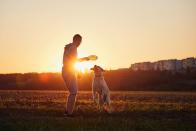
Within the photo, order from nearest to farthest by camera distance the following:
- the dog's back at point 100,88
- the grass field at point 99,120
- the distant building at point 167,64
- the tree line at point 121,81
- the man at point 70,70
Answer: the grass field at point 99,120, the man at point 70,70, the dog's back at point 100,88, the tree line at point 121,81, the distant building at point 167,64

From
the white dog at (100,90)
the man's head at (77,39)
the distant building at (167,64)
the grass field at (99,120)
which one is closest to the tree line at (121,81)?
the distant building at (167,64)

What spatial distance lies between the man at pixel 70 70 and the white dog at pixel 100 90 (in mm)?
1953

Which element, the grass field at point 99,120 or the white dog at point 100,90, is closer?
the grass field at point 99,120

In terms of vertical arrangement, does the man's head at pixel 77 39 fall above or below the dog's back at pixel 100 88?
above

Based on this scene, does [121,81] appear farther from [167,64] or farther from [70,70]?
[70,70]

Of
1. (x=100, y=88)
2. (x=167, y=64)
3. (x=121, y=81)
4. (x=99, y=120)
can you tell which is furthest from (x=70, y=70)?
(x=167, y=64)

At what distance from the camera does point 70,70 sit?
15.2 meters

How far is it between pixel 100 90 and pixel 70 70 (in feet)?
7.83

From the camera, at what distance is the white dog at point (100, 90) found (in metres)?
17.0

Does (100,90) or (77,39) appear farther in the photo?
(100,90)

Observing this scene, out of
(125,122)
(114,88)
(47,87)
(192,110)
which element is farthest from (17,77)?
(125,122)

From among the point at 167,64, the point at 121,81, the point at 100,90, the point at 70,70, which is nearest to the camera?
the point at 70,70

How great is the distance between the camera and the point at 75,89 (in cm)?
1512

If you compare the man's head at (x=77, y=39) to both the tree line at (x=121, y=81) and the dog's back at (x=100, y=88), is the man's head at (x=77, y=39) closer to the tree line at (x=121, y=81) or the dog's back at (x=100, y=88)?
the dog's back at (x=100, y=88)
